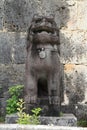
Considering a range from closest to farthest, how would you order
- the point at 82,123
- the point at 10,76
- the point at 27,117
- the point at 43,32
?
the point at 27,117, the point at 43,32, the point at 82,123, the point at 10,76

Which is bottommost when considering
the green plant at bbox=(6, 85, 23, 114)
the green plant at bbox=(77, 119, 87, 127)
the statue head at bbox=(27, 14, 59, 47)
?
the green plant at bbox=(77, 119, 87, 127)

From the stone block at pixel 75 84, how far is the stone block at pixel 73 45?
171 mm

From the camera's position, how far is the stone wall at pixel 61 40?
5.36 meters

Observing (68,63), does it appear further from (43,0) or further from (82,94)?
(43,0)

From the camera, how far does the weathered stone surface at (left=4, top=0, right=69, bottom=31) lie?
18.0 ft

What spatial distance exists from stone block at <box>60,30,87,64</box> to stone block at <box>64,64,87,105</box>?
17 centimetres

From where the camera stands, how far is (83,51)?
216 inches

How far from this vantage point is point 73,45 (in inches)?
217

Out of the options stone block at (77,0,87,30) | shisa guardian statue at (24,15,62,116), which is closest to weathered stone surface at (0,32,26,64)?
stone block at (77,0,87,30)

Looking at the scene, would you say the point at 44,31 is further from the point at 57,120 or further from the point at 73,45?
the point at 73,45

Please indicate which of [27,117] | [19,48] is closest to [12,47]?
[19,48]

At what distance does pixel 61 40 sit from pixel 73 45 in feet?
0.72

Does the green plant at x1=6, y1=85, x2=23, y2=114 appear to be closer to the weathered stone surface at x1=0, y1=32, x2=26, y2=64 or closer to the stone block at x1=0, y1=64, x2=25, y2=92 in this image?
the stone block at x1=0, y1=64, x2=25, y2=92

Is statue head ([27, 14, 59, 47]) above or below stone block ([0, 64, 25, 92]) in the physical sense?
above
